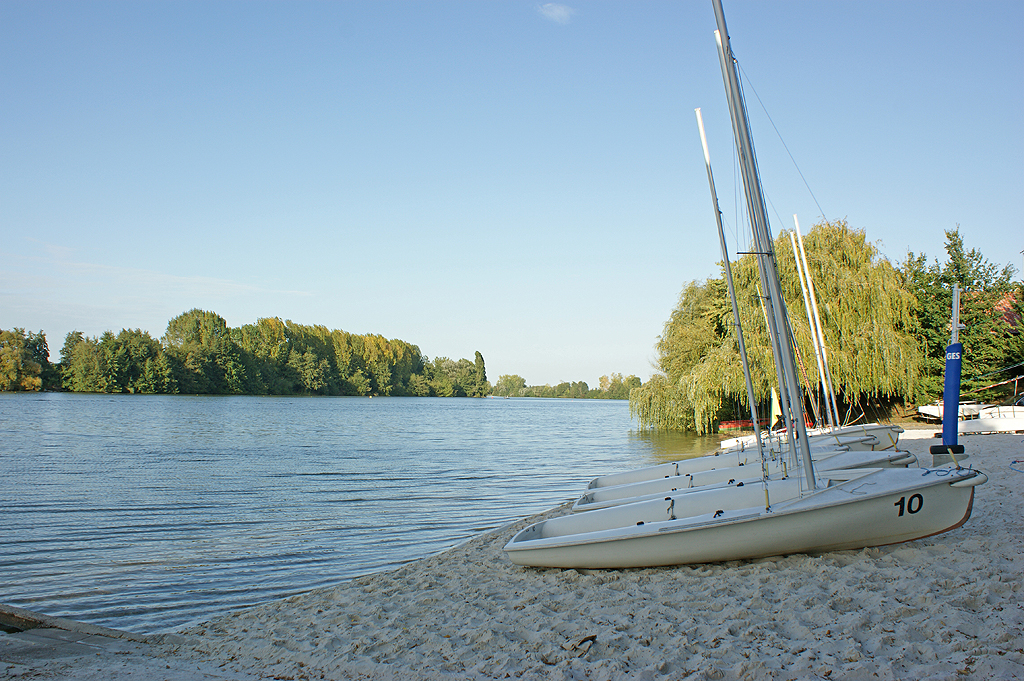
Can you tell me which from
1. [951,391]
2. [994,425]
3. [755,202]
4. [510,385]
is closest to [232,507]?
[755,202]

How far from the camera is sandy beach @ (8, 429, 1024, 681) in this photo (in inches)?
171

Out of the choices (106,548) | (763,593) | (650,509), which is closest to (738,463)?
(650,509)

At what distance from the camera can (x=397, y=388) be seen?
11938 cm

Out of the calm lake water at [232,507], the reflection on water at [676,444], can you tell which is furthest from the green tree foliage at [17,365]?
the reflection on water at [676,444]

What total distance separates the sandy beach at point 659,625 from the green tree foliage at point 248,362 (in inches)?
3223

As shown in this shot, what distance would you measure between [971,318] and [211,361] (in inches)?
3112

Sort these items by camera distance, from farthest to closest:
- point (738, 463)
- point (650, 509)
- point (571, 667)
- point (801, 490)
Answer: point (738, 463)
point (650, 509)
point (801, 490)
point (571, 667)

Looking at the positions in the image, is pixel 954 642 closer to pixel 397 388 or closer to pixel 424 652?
pixel 424 652

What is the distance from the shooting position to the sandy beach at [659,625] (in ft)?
14.2

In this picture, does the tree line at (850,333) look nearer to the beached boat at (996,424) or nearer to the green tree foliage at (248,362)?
the beached boat at (996,424)

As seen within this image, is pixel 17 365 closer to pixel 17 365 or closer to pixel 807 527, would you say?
pixel 17 365

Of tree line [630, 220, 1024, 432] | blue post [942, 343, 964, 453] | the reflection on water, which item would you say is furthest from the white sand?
tree line [630, 220, 1024, 432]

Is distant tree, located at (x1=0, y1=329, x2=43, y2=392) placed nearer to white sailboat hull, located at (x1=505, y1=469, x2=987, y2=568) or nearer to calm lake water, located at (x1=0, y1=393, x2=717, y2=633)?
calm lake water, located at (x1=0, y1=393, x2=717, y2=633)

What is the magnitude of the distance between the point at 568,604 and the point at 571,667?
1.52 m
